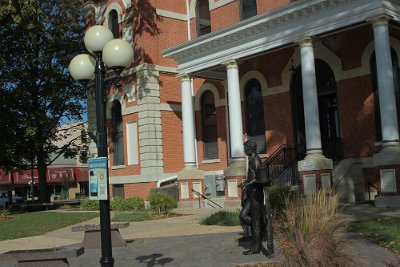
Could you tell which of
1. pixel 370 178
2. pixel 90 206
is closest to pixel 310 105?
Answer: pixel 370 178

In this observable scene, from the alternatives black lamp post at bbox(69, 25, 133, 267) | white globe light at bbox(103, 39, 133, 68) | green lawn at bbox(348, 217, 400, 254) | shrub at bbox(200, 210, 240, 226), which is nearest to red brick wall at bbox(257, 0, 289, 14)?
shrub at bbox(200, 210, 240, 226)

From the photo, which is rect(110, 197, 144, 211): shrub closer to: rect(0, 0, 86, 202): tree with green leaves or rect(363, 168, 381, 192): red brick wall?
rect(0, 0, 86, 202): tree with green leaves

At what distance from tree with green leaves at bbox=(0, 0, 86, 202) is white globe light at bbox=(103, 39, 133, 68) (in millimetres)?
20357

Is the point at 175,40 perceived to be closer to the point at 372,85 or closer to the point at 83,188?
the point at 372,85

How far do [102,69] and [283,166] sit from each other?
1491cm

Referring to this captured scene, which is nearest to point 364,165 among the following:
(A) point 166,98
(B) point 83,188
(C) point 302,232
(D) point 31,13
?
(A) point 166,98

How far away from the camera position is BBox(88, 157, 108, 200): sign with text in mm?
6233

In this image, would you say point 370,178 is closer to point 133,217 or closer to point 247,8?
point 133,217

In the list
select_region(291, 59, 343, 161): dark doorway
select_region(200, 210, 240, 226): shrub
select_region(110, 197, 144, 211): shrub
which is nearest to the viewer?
select_region(200, 210, 240, 226): shrub

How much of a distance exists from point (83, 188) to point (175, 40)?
49018mm

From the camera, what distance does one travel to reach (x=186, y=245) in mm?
10805

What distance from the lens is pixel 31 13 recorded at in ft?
77.3

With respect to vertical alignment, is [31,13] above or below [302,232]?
above

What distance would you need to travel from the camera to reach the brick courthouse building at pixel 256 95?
17281mm
